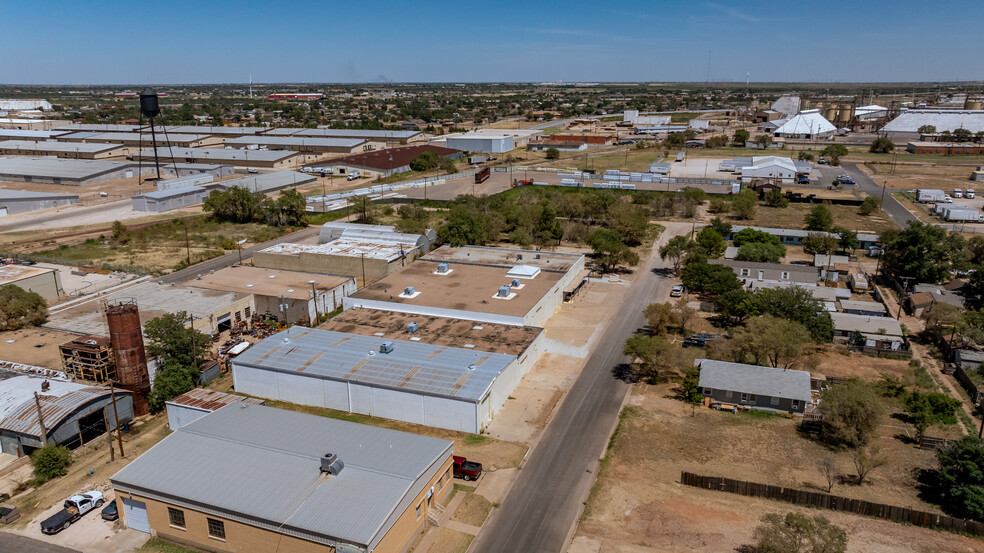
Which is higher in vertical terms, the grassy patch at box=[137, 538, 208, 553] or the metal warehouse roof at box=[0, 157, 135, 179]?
the metal warehouse roof at box=[0, 157, 135, 179]

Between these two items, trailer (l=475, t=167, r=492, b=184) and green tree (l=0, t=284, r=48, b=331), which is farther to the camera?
trailer (l=475, t=167, r=492, b=184)

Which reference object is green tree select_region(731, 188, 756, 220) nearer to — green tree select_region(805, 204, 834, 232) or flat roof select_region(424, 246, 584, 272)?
green tree select_region(805, 204, 834, 232)

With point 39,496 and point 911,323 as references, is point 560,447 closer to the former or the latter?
point 39,496

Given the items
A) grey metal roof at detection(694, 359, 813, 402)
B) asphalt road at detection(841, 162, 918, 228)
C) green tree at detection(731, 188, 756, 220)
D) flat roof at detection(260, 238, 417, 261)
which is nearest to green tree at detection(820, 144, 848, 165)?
asphalt road at detection(841, 162, 918, 228)

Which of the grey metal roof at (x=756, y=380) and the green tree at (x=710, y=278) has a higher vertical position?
the green tree at (x=710, y=278)

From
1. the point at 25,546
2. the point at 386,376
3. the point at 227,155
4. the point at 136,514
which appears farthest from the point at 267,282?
the point at 227,155

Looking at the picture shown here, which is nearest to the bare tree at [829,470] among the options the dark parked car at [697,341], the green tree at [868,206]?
the dark parked car at [697,341]

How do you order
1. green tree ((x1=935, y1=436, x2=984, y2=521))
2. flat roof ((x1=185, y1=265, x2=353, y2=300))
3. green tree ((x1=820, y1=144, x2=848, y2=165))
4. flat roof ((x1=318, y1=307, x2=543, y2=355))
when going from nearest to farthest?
green tree ((x1=935, y1=436, x2=984, y2=521)), flat roof ((x1=318, y1=307, x2=543, y2=355)), flat roof ((x1=185, y1=265, x2=353, y2=300)), green tree ((x1=820, y1=144, x2=848, y2=165))

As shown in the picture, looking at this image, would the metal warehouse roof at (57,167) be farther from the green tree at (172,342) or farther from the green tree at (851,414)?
the green tree at (851,414)
